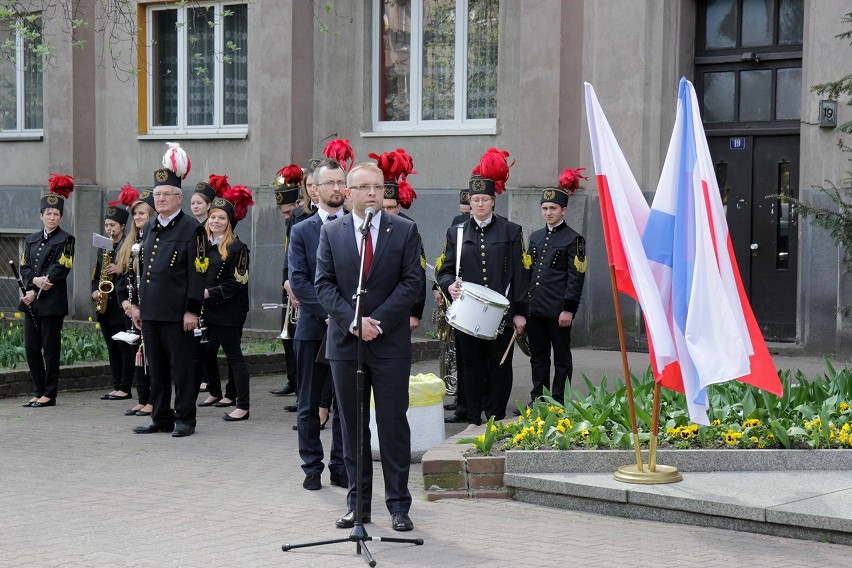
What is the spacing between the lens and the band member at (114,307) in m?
13.1

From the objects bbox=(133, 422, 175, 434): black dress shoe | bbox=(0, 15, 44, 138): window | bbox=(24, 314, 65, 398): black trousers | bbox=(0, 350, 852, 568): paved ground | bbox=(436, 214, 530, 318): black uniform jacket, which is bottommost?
bbox=(133, 422, 175, 434): black dress shoe

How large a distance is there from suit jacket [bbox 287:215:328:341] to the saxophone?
185 inches

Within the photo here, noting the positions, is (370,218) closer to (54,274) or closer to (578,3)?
(54,274)

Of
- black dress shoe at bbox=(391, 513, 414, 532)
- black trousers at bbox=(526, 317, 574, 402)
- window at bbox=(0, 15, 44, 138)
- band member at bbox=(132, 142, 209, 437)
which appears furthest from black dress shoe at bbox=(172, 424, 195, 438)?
window at bbox=(0, 15, 44, 138)

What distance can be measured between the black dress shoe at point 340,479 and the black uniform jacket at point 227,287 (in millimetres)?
3657

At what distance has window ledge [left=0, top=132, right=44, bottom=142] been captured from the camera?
22766 millimetres

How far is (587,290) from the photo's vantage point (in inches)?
672

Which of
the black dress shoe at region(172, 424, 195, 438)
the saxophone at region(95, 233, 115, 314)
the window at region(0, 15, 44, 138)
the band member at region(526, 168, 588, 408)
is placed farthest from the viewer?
the window at region(0, 15, 44, 138)

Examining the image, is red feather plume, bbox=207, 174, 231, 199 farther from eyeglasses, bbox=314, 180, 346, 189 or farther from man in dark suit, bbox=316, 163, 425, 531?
man in dark suit, bbox=316, 163, 425, 531

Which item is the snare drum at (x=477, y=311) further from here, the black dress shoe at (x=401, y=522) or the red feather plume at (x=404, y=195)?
the black dress shoe at (x=401, y=522)

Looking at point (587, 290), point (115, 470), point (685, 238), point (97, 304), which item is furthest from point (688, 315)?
point (587, 290)

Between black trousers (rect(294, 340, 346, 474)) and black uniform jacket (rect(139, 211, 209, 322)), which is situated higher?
black uniform jacket (rect(139, 211, 209, 322))

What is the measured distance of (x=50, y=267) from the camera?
513 inches

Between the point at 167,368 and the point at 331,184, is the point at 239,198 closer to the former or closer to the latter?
the point at 167,368
